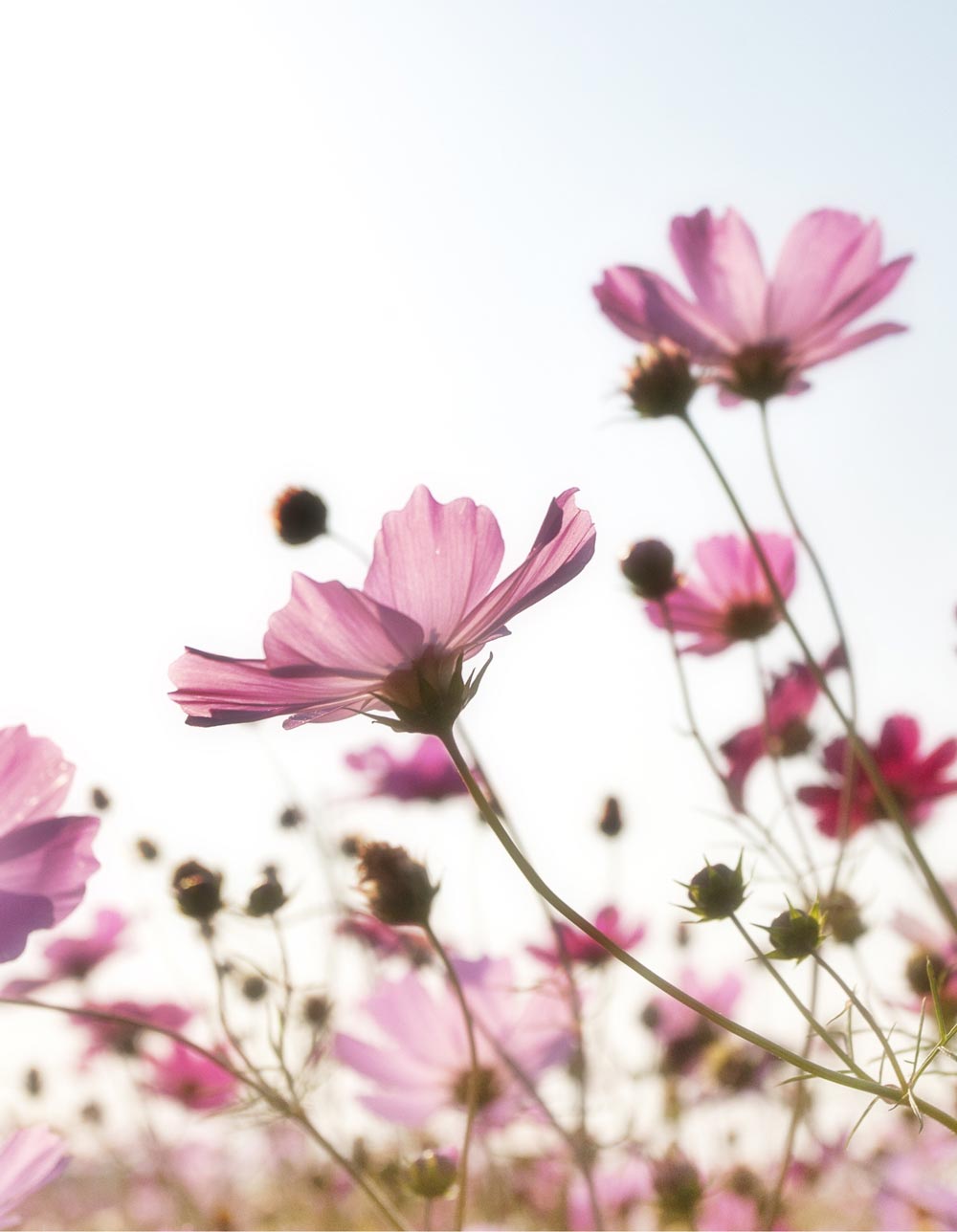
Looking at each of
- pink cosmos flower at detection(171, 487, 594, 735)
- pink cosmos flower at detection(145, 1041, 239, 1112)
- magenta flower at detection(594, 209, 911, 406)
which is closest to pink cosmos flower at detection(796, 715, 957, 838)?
magenta flower at detection(594, 209, 911, 406)

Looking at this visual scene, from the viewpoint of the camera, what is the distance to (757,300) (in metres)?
0.88

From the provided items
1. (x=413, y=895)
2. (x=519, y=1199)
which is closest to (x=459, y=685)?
(x=413, y=895)

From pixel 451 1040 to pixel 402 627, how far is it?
0.51 meters

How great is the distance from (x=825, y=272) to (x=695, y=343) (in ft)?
0.33

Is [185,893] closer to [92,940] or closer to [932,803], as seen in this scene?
[932,803]

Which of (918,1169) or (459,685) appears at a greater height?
(459,685)

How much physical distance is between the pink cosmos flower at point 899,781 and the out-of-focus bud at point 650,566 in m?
0.25

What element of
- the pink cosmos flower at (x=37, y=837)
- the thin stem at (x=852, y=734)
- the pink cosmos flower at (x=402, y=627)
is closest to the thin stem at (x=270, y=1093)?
the pink cosmos flower at (x=37, y=837)

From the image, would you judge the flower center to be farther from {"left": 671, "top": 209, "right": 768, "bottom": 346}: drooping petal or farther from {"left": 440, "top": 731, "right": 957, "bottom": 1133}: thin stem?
{"left": 440, "top": 731, "right": 957, "bottom": 1133}: thin stem

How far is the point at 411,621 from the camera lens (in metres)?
0.51

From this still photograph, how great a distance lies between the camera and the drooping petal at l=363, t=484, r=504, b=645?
20.7 inches

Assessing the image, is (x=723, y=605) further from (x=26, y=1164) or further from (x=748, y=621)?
(x=26, y=1164)

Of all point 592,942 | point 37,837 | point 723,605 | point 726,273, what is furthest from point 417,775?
point 37,837

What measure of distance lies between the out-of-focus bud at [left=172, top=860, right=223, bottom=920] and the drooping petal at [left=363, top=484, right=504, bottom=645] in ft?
1.17
